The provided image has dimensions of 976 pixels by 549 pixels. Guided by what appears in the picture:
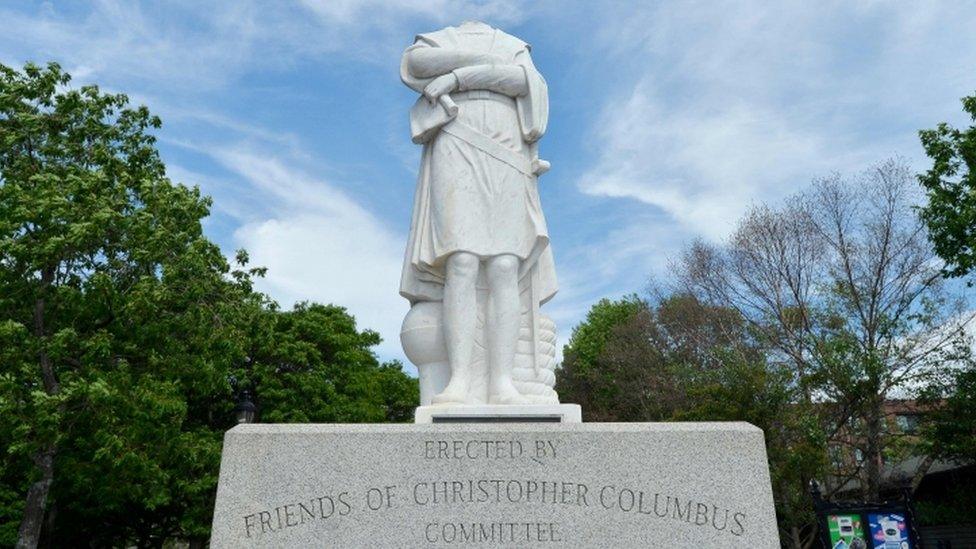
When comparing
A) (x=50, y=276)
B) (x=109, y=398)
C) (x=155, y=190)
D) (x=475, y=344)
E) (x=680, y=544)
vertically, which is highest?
(x=155, y=190)

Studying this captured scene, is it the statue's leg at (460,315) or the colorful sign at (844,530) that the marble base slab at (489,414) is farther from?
the colorful sign at (844,530)

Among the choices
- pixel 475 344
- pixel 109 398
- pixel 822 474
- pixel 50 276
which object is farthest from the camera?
pixel 822 474

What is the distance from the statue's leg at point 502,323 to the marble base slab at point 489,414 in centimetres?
22

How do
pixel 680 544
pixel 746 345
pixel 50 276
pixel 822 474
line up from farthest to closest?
pixel 746 345 < pixel 822 474 < pixel 50 276 < pixel 680 544

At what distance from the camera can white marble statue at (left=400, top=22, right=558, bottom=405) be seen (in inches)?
260

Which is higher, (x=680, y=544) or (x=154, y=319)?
(x=154, y=319)

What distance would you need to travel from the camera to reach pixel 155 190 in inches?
722

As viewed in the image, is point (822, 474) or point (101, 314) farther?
point (822, 474)

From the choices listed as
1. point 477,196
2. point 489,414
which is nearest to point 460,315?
point 489,414

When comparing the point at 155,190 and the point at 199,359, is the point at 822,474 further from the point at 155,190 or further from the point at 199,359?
the point at 155,190

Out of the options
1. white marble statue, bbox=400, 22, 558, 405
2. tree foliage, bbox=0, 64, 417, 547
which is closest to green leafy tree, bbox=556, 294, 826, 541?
tree foliage, bbox=0, 64, 417, 547

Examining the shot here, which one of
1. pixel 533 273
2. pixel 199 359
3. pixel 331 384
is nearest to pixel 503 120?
pixel 533 273

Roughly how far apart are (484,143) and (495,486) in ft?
9.80

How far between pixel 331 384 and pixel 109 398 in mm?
13821
